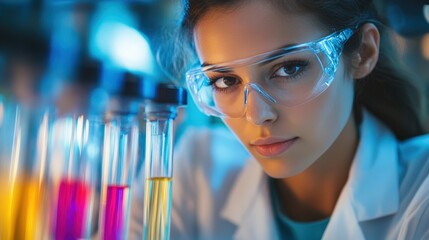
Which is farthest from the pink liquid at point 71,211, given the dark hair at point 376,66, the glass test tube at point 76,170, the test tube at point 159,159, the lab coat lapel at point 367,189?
the lab coat lapel at point 367,189

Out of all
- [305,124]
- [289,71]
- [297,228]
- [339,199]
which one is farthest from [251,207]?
[289,71]

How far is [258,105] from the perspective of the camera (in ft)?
3.67

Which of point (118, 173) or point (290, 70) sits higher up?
point (290, 70)

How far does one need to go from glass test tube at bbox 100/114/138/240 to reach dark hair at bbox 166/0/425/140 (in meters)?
0.33

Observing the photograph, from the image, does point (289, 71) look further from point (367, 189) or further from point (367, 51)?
point (367, 189)

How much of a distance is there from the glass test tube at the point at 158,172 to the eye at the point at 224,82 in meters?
0.21

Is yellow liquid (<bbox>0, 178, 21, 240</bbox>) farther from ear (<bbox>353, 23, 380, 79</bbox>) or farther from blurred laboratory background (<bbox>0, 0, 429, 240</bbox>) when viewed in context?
ear (<bbox>353, 23, 380, 79</bbox>)

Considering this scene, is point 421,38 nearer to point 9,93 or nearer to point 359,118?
point 359,118

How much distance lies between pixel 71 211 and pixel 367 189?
29.7 inches

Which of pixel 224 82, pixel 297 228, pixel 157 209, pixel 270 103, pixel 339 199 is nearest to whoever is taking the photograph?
pixel 157 209

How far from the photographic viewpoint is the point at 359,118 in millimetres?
1580

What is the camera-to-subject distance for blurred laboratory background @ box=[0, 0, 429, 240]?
1.08 m

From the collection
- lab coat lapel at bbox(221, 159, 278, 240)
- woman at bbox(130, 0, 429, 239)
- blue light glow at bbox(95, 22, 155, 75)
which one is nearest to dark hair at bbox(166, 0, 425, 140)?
woman at bbox(130, 0, 429, 239)

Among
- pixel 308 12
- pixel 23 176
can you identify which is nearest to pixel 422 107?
pixel 308 12
